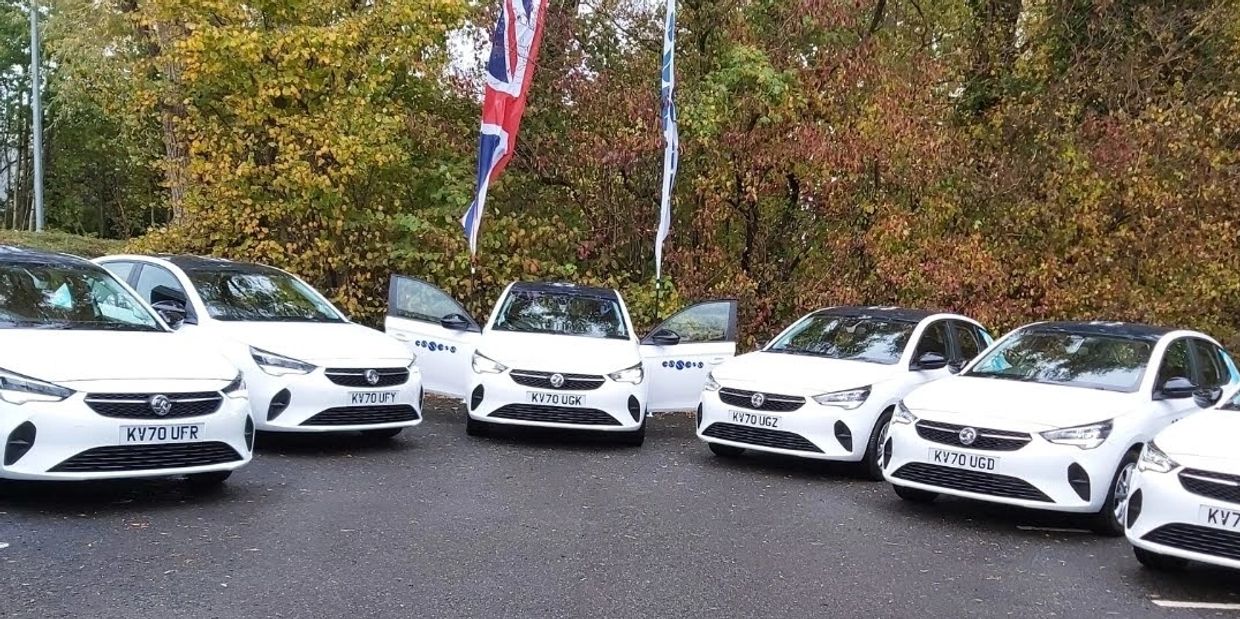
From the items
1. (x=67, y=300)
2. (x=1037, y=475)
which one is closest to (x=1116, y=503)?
(x=1037, y=475)

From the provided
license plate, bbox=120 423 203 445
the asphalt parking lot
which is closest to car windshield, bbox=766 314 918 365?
the asphalt parking lot

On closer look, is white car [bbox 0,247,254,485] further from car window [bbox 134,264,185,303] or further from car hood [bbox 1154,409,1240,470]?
car hood [bbox 1154,409,1240,470]

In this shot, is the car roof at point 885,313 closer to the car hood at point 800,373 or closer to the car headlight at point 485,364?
the car hood at point 800,373

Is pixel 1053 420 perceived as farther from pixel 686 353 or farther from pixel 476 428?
pixel 476 428

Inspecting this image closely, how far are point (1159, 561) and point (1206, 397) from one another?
8.15 ft

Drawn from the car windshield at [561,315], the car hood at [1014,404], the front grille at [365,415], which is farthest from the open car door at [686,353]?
the car hood at [1014,404]

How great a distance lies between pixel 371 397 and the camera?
354 inches

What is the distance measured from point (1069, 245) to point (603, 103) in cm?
682

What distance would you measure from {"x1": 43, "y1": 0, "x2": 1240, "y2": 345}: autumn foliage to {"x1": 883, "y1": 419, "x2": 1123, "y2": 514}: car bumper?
6970 mm

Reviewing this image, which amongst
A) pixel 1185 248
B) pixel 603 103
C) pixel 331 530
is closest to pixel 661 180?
pixel 603 103

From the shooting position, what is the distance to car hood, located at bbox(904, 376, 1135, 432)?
7418 mm

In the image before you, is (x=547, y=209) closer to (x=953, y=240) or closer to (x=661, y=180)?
(x=661, y=180)

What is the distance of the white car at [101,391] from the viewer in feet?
20.3

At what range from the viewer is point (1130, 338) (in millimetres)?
8648
